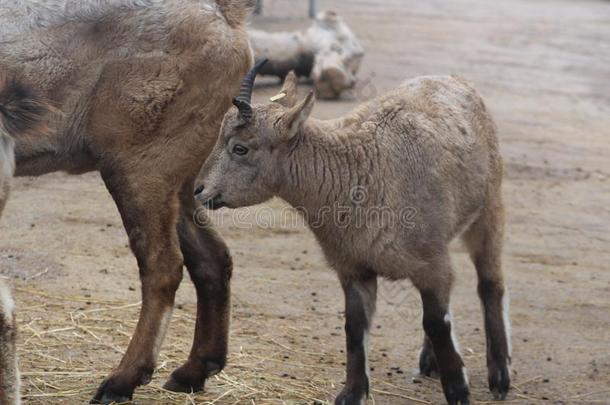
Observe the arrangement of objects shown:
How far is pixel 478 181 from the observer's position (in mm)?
6219

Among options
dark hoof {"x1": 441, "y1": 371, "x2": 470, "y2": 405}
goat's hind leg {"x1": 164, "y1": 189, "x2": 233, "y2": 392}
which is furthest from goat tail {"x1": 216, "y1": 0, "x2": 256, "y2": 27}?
dark hoof {"x1": 441, "y1": 371, "x2": 470, "y2": 405}

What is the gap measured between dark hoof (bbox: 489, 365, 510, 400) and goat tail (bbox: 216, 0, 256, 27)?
2.39 meters

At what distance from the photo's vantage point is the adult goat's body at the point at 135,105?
19.3ft

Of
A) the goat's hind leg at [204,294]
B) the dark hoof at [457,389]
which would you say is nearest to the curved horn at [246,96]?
the goat's hind leg at [204,294]

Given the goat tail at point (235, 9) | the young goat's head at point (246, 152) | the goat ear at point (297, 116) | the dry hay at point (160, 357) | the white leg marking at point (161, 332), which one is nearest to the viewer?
the goat ear at point (297, 116)

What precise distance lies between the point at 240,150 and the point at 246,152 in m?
0.03

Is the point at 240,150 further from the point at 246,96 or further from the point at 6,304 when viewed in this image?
the point at 6,304

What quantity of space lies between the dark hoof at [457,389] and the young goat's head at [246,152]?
138 cm

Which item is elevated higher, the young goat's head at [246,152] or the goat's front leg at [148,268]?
the young goat's head at [246,152]

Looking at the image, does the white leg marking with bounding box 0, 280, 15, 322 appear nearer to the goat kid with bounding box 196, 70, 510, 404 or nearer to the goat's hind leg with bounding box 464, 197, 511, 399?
the goat kid with bounding box 196, 70, 510, 404

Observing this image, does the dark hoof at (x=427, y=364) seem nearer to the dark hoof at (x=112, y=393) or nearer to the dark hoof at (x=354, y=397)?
the dark hoof at (x=354, y=397)

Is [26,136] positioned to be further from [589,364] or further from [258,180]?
[589,364]

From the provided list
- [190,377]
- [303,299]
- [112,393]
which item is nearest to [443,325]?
[190,377]

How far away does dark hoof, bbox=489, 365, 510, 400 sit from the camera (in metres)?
6.29
